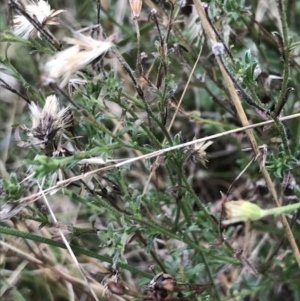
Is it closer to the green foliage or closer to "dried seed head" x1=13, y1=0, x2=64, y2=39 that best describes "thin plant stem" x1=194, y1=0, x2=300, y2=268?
the green foliage

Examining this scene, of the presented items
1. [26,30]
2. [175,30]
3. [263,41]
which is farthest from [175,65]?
[26,30]

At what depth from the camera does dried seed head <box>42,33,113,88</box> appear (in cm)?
67

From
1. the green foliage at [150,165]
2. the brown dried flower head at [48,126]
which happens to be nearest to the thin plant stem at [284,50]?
the green foliage at [150,165]

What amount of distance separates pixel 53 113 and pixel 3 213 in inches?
6.5

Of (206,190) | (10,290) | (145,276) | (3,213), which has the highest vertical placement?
(3,213)

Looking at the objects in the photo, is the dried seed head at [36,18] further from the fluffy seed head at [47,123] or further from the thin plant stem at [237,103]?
the thin plant stem at [237,103]

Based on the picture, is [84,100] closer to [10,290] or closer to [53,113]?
[53,113]

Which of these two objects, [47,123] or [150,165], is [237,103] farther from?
[47,123]

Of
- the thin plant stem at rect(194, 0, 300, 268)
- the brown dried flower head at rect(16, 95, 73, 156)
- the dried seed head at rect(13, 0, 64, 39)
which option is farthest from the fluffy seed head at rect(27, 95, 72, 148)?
the thin plant stem at rect(194, 0, 300, 268)

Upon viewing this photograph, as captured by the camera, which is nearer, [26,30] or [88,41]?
[88,41]

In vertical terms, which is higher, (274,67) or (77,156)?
(77,156)

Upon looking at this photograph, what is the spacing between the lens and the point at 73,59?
2.24ft

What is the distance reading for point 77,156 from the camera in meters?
0.79

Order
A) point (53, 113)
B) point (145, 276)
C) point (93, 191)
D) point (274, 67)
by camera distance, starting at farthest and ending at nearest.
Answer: point (274, 67)
point (145, 276)
point (93, 191)
point (53, 113)
